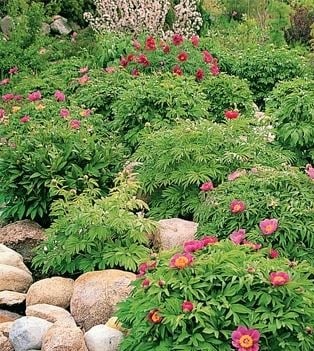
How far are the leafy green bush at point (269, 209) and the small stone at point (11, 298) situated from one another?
3.93 ft

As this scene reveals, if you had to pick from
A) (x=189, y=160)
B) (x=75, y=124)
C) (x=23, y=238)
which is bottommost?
(x=23, y=238)

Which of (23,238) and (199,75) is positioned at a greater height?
(199,75)

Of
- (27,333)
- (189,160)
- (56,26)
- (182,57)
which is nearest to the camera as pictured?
(27,333)

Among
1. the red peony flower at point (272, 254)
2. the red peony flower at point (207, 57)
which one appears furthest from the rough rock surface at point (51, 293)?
the red peony flower at point (207, 57)

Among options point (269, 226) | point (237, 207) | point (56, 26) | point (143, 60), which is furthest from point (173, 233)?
point (56, 26)

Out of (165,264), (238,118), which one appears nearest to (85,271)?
(165,264)

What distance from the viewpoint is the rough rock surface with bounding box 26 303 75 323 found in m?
4.63

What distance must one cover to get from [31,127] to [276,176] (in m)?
2.36

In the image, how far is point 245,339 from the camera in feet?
11.6

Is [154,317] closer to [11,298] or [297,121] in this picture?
[11,298]

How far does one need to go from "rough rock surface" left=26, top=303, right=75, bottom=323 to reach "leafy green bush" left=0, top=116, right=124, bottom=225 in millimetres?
1322

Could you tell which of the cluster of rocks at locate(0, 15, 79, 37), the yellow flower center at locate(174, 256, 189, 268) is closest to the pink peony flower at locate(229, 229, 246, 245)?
the yellow flower center at locate(174, 256, 189, 268)

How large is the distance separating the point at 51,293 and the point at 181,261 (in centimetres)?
137

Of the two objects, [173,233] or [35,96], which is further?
[35,96]
